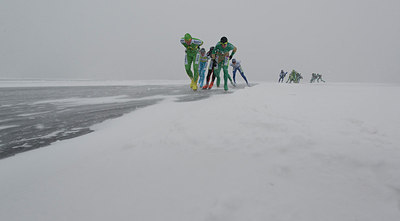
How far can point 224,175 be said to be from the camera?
100 cm

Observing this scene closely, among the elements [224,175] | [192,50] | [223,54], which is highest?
[192,50]

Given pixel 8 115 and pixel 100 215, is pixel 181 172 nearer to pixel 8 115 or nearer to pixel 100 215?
pixel 100 215

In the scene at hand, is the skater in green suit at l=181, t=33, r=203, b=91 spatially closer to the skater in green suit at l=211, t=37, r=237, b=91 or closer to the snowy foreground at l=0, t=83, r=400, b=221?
the skater in green suit at l=211, t=37, r=237, b=91

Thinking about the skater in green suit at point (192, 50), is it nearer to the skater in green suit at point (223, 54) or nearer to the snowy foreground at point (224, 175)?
the skater in green suit at point (223, 54)

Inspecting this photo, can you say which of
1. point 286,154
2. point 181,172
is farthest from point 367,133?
point 181,172

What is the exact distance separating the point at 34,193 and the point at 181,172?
2.43 feet

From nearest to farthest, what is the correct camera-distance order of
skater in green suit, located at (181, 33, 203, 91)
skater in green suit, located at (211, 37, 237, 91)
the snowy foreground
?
the snowy foreground → skater in green suit, located at (211, 37, 237, 91) → skater in green suit, located at (181, 33, 203, 91)

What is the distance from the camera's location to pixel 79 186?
100 cm

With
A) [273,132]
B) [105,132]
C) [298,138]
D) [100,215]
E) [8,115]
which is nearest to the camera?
[100,215]

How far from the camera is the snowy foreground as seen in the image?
2.53 feet

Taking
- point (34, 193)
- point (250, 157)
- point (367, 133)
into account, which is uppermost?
point (367, 133)

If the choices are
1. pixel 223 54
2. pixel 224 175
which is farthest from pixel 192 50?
pixel 224 175

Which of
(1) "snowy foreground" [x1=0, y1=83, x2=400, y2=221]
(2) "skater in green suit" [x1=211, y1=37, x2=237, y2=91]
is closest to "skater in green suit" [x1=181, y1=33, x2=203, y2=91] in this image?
(2) "skater in green suit" [x1=211, y1=37, x2=237, y2=91]

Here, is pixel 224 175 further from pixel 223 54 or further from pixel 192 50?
pixel 192 50
